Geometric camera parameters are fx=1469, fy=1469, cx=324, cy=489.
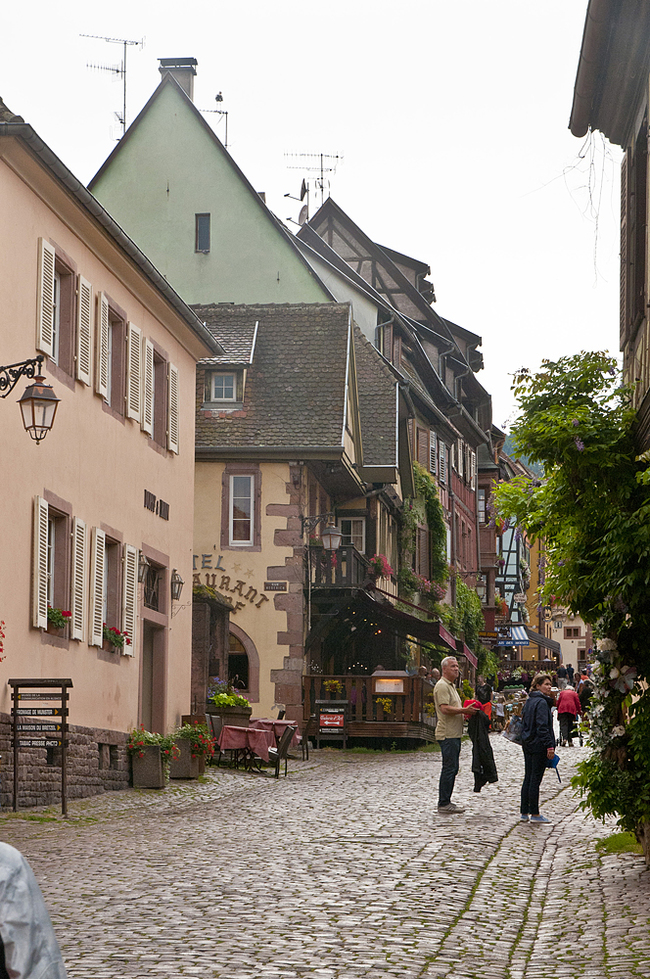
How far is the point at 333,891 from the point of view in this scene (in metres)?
9.65

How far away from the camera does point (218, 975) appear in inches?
269

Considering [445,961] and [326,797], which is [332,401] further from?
[445,961]

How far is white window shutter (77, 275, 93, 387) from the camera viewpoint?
60.8 feet

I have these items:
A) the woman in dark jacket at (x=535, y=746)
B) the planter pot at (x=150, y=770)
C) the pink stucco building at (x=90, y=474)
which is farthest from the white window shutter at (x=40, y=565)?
the woman in dark jacket at (x=535, y=746)

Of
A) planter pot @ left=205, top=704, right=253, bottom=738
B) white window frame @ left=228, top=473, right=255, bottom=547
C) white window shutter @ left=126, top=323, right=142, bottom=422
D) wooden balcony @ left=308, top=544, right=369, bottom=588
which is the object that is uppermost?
white window shutter @ left=126, top=323, right=142, bottom=422

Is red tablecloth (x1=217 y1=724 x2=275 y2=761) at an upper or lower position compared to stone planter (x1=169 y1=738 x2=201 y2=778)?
upper

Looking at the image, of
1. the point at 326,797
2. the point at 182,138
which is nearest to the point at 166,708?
the point at 326,797

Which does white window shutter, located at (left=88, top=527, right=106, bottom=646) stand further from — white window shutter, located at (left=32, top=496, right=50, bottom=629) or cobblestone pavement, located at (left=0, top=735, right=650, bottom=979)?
cobblestone pavement, located at (left=0, top=735, right=650, bottom=979)

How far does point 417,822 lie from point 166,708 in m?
8.72

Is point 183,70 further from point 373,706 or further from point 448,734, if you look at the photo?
point 448,734

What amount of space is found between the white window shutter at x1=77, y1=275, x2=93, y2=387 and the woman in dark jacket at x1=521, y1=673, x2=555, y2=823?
7.10m

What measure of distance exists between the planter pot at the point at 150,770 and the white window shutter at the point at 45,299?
18.4 ft

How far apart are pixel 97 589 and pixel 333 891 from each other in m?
9.93

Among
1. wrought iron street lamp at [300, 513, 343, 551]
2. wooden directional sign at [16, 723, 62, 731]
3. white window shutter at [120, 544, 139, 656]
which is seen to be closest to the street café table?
white window shutter at [120, 544, 139, 656]
